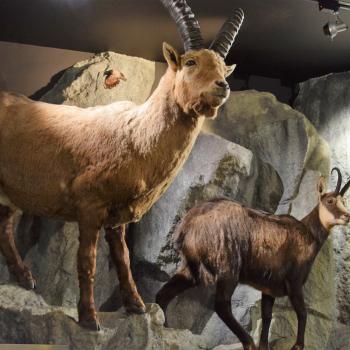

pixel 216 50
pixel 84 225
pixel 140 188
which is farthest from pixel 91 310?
pixel 216 50

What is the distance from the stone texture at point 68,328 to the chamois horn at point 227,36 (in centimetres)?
145

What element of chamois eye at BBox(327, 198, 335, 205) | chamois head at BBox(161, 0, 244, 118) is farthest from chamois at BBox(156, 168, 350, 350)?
chamois head at BBox(161, 0, 244, 118)

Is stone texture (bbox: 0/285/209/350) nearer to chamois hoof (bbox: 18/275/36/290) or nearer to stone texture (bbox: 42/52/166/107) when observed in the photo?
chamois hoof (bbox: 18/275/36/290)

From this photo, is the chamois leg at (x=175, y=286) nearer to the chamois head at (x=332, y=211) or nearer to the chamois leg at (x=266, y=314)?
the chamois leg at (x=266, y=314)

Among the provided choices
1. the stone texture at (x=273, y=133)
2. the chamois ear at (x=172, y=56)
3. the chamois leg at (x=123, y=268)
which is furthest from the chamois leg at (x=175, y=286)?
the chamois ear at (x=172, y=56)

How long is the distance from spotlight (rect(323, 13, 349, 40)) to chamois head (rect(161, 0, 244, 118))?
3.35ft

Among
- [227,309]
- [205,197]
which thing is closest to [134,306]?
[227,309]

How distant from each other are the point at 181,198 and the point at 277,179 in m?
0.83

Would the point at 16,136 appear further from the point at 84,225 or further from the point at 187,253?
the point at 187,253

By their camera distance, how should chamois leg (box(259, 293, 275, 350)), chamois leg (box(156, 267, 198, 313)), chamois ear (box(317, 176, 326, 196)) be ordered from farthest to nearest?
chamois ear (box(317, 176, 326, 196)) → chamois leg (box(259, 293, 275, 350)) → chamois leg (box(156, 267, 198, 313))

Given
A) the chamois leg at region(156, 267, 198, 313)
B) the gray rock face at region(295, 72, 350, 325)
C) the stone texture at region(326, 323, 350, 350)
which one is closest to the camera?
the chamois leg at region(156, 267, 198, 313)

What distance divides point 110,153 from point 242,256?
1101 mm

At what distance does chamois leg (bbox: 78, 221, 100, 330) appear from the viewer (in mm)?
2951

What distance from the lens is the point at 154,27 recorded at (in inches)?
153
